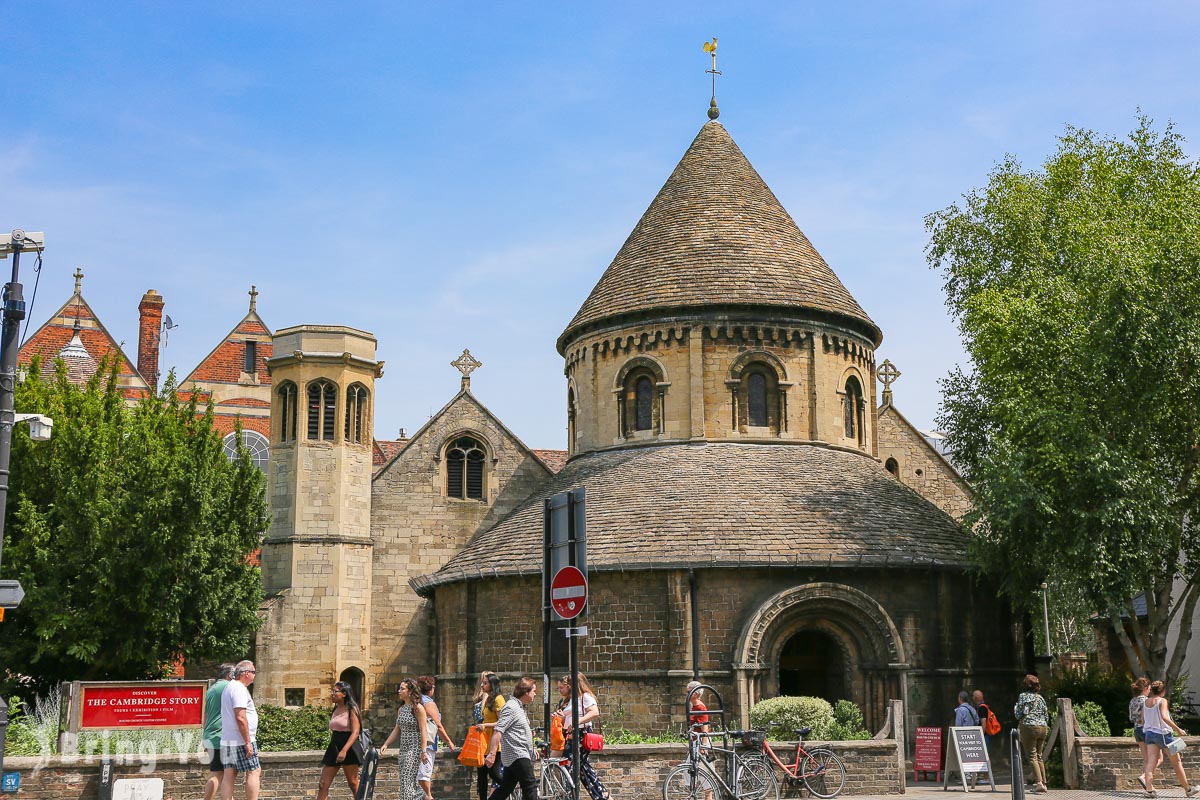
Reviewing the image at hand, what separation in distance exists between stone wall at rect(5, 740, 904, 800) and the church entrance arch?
5.21m

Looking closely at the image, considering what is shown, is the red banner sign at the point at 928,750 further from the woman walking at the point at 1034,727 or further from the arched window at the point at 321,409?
the arched window at the point at 321,409

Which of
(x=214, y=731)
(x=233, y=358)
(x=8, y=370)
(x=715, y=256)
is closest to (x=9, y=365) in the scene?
(x=8, y=370)

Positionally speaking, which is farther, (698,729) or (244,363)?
(244,363)

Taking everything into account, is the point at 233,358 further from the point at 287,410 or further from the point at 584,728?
the point at 584,728

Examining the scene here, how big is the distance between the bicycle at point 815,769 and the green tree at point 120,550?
512 inches

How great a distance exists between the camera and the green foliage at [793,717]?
2145 centimetres

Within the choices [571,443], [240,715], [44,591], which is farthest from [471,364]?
[240,715]

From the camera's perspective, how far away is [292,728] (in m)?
26.3

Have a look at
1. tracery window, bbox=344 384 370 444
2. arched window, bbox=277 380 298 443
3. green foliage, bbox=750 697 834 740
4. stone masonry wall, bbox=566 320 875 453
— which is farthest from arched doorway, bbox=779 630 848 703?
arched window, bbox=277 380 298 443

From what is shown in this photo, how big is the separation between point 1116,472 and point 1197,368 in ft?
8.74

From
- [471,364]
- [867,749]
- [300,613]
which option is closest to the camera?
[867,749]

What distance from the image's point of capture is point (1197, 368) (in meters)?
22.3

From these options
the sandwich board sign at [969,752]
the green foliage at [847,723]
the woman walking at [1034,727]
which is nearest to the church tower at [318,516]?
the green foliage at [847,723]

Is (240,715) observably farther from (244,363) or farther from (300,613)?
(244,363)
